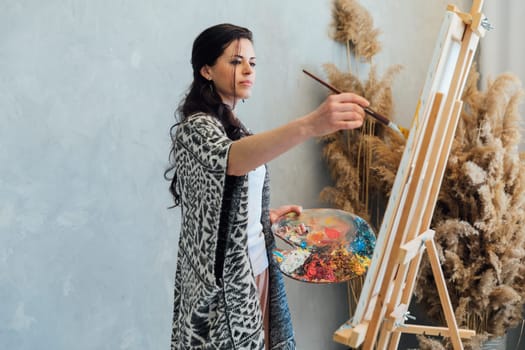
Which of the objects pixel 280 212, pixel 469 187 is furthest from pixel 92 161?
pixel 469 187

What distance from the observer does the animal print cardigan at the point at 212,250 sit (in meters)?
1.45

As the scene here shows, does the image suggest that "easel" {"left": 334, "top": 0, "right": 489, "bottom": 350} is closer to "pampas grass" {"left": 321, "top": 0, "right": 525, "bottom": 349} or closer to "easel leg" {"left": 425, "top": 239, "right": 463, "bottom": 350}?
"easel leg" {"left": 425, "top": 239, "right": 463, "bottom": 350}

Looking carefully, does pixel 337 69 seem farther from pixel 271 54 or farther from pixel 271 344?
pixel 271 344

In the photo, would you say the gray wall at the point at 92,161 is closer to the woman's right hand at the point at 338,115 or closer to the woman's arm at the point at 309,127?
the woman's arm at the point at 309,127

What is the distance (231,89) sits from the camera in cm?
167

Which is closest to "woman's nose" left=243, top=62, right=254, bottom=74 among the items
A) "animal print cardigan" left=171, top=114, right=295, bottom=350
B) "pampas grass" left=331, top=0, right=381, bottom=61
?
"animal print cardigan" left=171, top=114, right=295, bottom=350

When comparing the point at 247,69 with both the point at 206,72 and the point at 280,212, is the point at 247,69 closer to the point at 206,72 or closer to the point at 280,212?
the point at 206,72

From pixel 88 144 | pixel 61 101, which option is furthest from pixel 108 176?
pixel 61 101

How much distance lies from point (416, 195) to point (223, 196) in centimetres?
48

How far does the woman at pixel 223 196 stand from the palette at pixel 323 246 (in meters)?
0.09

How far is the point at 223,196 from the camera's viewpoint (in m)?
1.45

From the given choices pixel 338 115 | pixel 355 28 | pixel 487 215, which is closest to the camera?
pixel 338 115

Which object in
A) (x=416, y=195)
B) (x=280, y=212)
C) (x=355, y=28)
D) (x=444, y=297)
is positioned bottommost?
(x=444, y=297)

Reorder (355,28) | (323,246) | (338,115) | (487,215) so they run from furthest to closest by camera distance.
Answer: (355,28) < (487,215) < (323,246) < (338,115)
